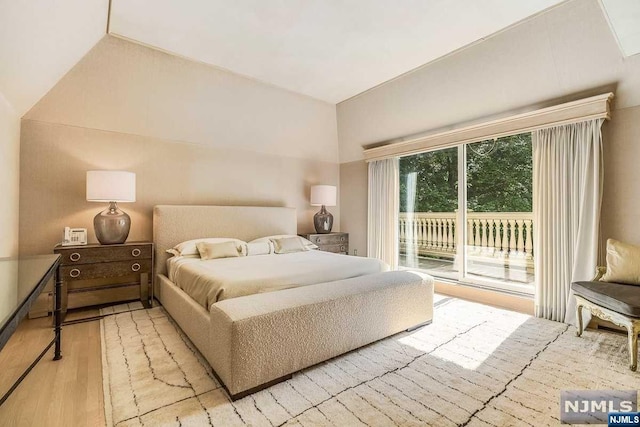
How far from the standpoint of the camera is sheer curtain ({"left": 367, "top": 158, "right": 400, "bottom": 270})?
184 inches

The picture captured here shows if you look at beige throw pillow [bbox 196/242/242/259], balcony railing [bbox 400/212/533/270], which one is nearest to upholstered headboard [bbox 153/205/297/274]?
beige throw pillow [bbox 196/242/242/259]

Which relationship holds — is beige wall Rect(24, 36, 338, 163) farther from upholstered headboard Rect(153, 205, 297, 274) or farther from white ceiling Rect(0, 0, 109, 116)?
upholstered headboard Rect(153, 205, 297, 274)

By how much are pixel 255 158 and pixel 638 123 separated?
4281mm

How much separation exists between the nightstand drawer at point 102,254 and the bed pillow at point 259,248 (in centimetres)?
110

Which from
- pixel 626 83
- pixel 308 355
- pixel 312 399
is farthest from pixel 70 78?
pixel 626 83

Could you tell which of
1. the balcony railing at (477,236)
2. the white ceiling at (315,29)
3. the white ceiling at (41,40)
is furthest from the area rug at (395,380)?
the white ceiling at (315,29)

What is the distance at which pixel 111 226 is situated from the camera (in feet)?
10.3

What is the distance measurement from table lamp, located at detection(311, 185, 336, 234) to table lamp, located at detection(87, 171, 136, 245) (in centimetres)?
255

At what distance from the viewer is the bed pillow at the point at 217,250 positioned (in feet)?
10.6

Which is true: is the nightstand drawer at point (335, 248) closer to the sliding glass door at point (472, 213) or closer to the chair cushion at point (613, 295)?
the sliding glass door at point (472, 213)

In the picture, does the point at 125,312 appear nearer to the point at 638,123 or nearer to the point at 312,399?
the point at 312,399

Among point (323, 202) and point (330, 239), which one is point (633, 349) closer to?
point (330, 239)

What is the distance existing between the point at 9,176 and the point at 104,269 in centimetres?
113

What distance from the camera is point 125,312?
125 inches
